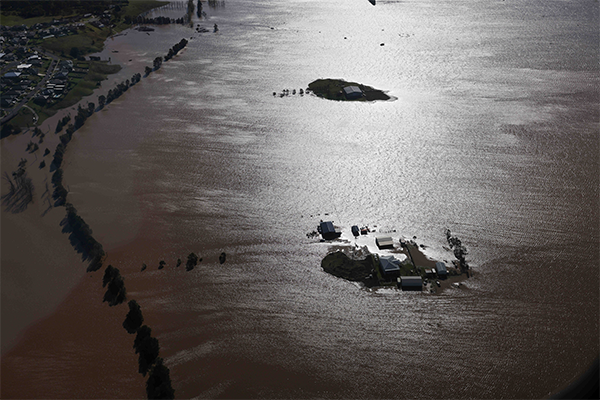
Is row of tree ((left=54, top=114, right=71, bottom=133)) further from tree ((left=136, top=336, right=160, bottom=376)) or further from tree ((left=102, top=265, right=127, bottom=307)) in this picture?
tree ((left=136, top=336, right=160, bottom=376))

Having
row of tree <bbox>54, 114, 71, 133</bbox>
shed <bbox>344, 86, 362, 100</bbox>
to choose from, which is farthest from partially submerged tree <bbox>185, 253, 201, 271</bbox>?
shed <bbox>344, 86, 362, 100</bbox>

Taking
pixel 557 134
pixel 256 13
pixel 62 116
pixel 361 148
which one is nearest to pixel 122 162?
pixel 62 116

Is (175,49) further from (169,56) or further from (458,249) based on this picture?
(458,249)

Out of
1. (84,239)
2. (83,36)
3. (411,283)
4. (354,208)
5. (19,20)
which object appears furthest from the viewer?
(19,20)

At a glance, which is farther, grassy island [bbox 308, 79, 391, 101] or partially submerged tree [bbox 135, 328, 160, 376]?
grassy island [bbox 308, 79, 391, 101]

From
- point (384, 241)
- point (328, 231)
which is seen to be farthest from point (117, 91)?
point (384, 241)

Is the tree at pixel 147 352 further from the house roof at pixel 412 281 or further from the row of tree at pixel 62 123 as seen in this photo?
the row of tree at pixel 62 123
